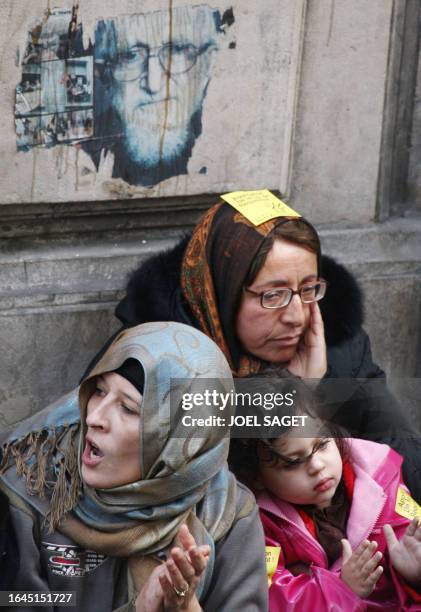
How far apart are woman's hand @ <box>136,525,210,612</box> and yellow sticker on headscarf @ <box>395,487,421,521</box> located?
2.60 feet

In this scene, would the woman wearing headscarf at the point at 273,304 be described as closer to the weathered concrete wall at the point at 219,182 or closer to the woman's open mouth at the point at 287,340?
the woman's open mouth at the point at 287,340

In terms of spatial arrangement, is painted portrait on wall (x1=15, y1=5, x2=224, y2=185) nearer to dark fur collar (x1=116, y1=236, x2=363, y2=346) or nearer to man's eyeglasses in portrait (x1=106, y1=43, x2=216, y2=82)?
man's eyeglasses in portrait (x1=106, y1=43, x2=216, y2=82)

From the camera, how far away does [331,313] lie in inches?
160

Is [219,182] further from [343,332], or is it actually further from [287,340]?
[287,340]

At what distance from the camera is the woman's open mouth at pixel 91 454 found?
2.88 m

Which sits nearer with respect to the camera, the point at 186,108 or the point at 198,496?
the point at 198,496

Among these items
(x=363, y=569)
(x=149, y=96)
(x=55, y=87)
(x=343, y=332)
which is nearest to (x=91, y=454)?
(x=363, y=569)

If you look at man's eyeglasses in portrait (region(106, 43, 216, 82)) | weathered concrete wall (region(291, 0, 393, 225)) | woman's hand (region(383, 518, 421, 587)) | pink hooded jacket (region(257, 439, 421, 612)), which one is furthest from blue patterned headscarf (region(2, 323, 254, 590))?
weathered concrete wall (region(291, 0, 393, 225))

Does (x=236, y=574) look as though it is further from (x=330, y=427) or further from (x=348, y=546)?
(x=330, y=427)

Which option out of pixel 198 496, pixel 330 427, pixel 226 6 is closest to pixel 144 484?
pixel 198 496

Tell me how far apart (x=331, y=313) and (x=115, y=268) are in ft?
2.78

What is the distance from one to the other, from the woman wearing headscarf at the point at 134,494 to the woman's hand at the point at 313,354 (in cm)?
91

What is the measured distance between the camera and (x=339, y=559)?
127 inches

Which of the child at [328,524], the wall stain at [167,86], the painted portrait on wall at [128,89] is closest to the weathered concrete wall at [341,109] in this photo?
the painted portrait on wall at [128,89]
